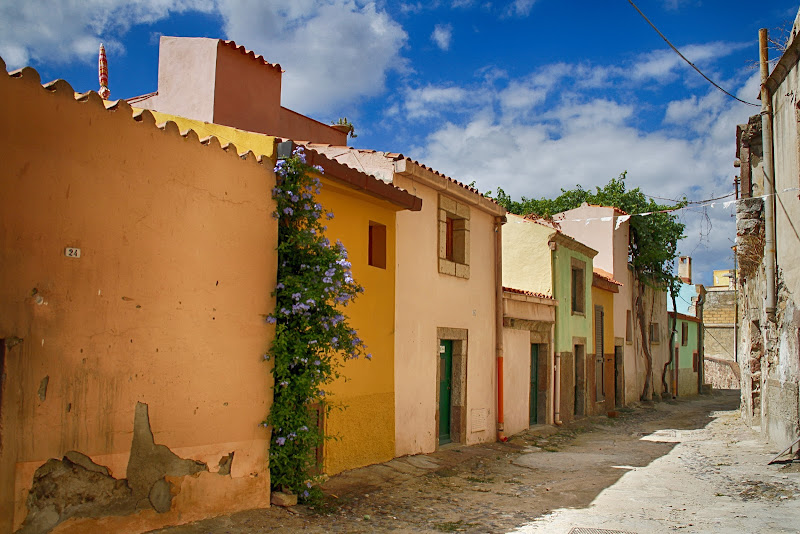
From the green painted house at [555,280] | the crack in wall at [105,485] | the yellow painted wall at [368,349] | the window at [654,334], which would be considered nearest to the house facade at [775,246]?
the green painted house at [555,280]

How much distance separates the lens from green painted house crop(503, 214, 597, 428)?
17.6 metres

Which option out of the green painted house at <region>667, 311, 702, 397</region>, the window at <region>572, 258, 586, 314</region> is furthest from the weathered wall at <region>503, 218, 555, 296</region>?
the green painted house at <region>667, 311, 702, 397</region>

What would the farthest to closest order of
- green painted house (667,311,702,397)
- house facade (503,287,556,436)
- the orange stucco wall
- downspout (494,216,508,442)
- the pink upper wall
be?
green painted house (667,311,702,397) → house facade (503,287,556,436) → downspout (494,216,508,442) → the pink upper wall → the orange stucco wall

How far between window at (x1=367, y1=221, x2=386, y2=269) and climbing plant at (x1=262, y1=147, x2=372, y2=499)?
2757 mm

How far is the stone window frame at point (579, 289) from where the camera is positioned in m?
19.5

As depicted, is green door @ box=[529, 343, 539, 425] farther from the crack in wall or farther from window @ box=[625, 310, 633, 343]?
the crack in wall

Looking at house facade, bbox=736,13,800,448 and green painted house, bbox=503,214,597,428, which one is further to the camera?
green painted house, bbox=503,214,597,428

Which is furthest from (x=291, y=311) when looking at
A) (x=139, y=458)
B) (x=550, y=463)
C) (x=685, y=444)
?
(x=685, y=444)

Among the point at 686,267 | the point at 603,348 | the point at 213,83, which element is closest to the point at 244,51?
the point at 213,83

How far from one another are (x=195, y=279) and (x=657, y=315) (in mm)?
25346

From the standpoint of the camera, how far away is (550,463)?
11.9 metres

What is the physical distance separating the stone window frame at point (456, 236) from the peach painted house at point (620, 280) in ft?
33.1

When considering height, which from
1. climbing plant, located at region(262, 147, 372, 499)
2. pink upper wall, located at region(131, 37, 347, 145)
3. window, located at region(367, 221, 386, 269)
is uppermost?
pink upper wall, located at region(131, 37, 347, 145)

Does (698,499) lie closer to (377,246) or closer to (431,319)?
(431,319)
